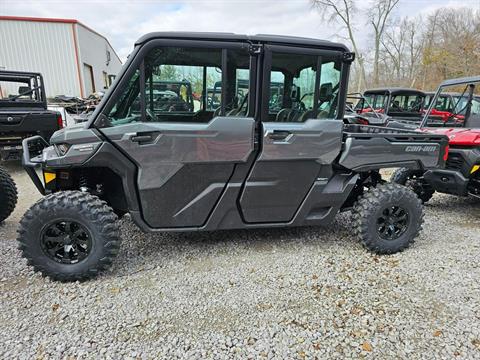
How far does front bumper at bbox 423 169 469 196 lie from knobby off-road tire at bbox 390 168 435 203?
0.39m

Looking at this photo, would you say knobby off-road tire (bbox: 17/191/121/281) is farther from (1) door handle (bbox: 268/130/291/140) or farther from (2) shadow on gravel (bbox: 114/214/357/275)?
(1) door handle (bbox: 268/130/291/140)

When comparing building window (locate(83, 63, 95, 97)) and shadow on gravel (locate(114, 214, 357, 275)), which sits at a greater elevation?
building window (locate(83, 63, 95, 97))

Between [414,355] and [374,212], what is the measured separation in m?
1.48

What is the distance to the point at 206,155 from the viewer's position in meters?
2.84

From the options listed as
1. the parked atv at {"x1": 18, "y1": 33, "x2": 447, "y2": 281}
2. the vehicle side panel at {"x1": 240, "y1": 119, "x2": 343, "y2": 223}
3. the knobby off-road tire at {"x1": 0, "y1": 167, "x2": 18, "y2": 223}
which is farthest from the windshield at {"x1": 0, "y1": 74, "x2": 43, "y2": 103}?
the vehicle side panel at {"x1": 240, "y1": 119, "x2": 343, "y2": 223}

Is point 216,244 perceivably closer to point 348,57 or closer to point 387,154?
point 387,154

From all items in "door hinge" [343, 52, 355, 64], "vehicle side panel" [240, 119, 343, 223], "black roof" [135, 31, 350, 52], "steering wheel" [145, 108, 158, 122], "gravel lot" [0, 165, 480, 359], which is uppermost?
"black roof" [135, 31, 350, 52]

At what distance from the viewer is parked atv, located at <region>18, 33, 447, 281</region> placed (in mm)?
2707

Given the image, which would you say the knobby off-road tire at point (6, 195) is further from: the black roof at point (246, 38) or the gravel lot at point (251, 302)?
the black roof at point (246, 38)

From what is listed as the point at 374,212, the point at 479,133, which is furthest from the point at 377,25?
the point at 374,212

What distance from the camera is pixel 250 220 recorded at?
3180 millimetres

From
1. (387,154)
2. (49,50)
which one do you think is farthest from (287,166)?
(49,50)

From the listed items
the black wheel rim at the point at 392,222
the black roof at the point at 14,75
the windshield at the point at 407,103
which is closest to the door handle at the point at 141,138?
the black wheel rim at the point at 392,222

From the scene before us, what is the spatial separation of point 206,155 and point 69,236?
1371 mm
